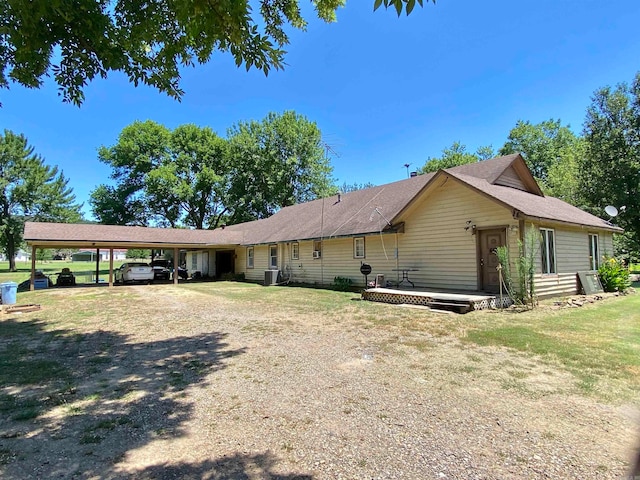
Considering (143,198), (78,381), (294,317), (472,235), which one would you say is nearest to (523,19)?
(472,235)

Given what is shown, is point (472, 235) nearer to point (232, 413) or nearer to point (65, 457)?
point (232, 413)

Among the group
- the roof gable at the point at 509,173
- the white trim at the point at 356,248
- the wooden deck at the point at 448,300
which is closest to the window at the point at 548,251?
the wooden deck at the point at 448,300

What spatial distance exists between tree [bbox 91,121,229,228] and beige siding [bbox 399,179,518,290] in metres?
30.8

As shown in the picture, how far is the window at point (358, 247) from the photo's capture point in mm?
16278

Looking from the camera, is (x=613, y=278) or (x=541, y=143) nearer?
(x=613, y=278)

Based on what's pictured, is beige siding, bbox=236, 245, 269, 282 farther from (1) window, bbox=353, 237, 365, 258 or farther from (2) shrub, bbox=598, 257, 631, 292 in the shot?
(2) shrub, bbox=598, 257, 631, 292

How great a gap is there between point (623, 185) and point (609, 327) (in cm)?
2161

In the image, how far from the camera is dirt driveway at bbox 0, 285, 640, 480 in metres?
2.71

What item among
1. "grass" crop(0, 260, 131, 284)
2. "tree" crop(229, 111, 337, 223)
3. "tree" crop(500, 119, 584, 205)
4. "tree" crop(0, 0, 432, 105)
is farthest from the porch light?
"tree" crop(500, 119, 584, 205)

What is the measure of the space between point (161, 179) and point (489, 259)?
116 feet

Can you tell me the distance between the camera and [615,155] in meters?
23.9

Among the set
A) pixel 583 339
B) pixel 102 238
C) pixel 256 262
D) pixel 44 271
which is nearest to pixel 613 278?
pixel 583 339

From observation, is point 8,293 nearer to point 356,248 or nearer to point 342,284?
point 342,284

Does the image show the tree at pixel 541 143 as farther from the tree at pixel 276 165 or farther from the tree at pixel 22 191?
the tree at pixel 22 191
